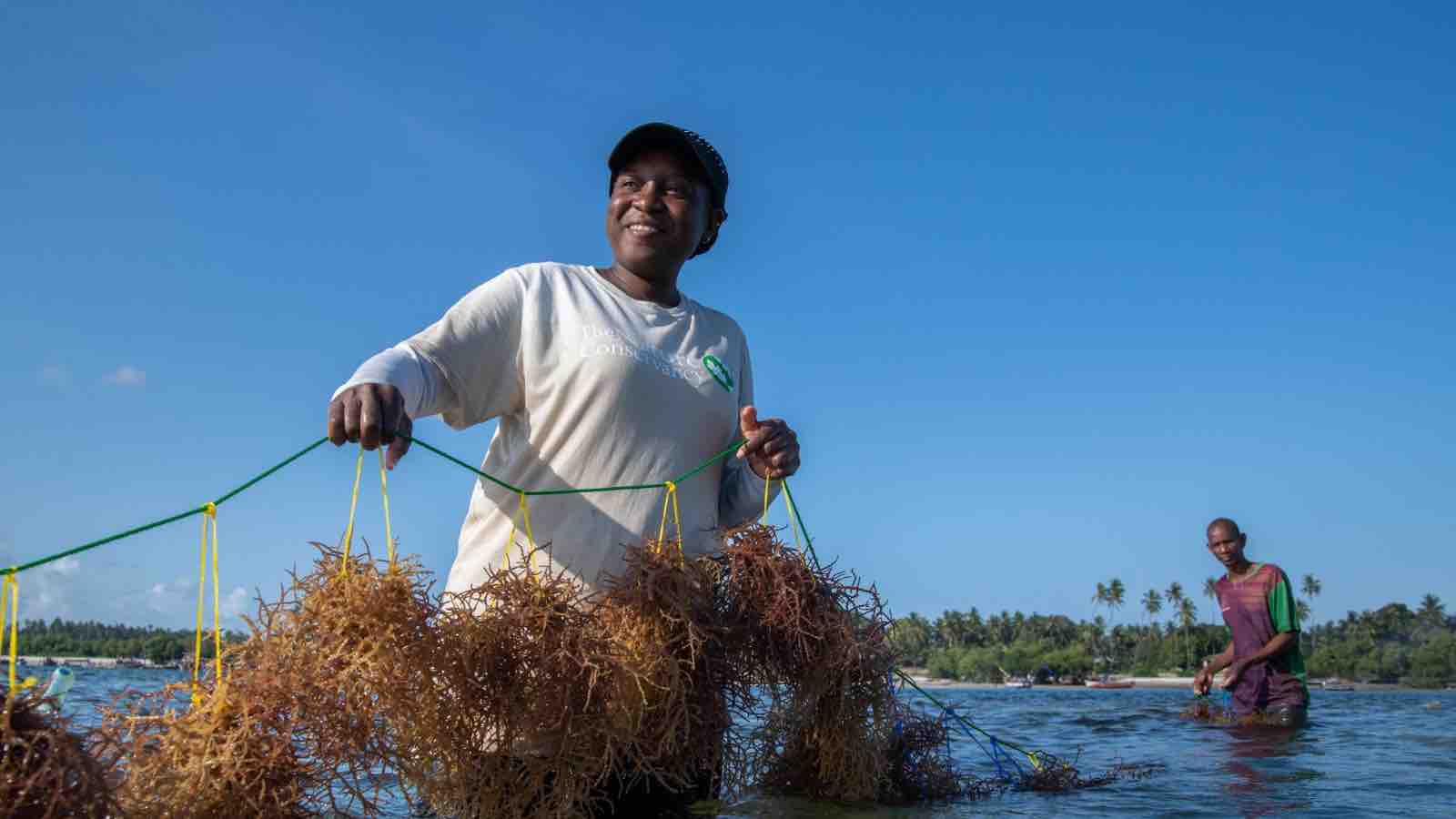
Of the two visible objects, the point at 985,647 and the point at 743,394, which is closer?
the point at 743,394

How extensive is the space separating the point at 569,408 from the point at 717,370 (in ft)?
1.74

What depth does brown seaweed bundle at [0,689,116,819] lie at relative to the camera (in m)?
1.66

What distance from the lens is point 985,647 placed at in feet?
500

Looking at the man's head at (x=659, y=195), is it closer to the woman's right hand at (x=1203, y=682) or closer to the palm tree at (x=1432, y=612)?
the woman's right hand at (x=1203, y=682)

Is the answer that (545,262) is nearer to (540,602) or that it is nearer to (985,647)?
(540,602)

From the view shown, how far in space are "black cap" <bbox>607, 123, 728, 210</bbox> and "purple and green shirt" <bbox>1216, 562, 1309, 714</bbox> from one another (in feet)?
30.4

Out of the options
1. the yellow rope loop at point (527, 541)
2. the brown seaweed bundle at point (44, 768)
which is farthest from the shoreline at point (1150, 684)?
the brown seaweed bundle at point (44, 768)

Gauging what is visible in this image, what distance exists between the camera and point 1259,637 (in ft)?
34.7

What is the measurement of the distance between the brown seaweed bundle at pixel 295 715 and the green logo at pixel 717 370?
1.23m

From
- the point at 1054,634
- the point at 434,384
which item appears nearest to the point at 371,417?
the point at 434,384

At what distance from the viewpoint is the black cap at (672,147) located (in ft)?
10.9

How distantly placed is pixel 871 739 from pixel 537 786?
1.25 metres

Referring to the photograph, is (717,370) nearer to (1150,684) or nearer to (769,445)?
(769,445)

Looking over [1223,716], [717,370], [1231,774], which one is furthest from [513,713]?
[1223,716]
